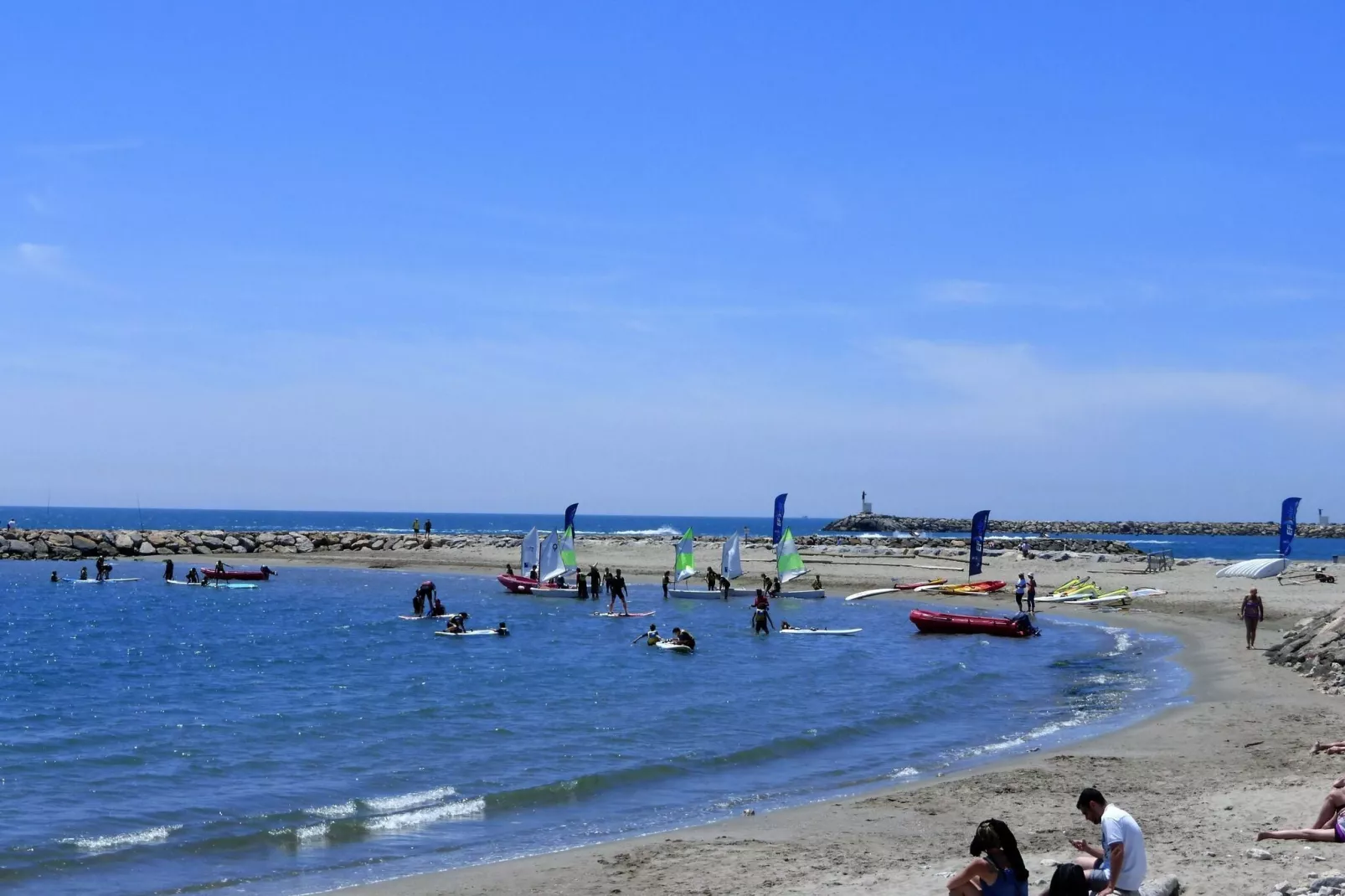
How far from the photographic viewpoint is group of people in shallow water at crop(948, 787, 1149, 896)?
8.66 m

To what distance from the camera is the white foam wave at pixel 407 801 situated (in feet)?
51.8

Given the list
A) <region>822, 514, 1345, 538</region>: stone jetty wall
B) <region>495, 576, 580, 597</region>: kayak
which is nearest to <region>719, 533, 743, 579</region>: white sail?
<region>495, 576, 580, 597</region>: kayak

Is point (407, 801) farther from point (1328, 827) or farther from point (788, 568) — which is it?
point (788, 568)

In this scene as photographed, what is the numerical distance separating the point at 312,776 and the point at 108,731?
20.7 feet

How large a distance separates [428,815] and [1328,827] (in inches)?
411

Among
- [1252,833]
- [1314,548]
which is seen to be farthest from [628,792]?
[1314,548]

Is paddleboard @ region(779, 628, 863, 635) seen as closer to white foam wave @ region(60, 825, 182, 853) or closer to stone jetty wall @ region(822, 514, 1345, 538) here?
white foam wave @ region(60, 825, 182, 853)

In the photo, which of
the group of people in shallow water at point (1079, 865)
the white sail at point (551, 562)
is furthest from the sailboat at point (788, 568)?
the group of people in shallow water at point (1079, 865)

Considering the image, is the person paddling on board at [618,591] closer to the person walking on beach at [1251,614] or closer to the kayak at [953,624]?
the kayak at [953,624]

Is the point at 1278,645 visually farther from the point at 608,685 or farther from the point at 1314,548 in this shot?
the point at 1314,548

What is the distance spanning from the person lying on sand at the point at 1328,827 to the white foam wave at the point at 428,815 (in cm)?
955

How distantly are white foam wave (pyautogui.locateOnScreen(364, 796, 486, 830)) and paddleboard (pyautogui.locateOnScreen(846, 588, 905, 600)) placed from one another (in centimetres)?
3804

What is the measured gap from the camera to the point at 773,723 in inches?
879

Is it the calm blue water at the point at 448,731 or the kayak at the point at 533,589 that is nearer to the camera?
the calm blue water at the point at 448,731
